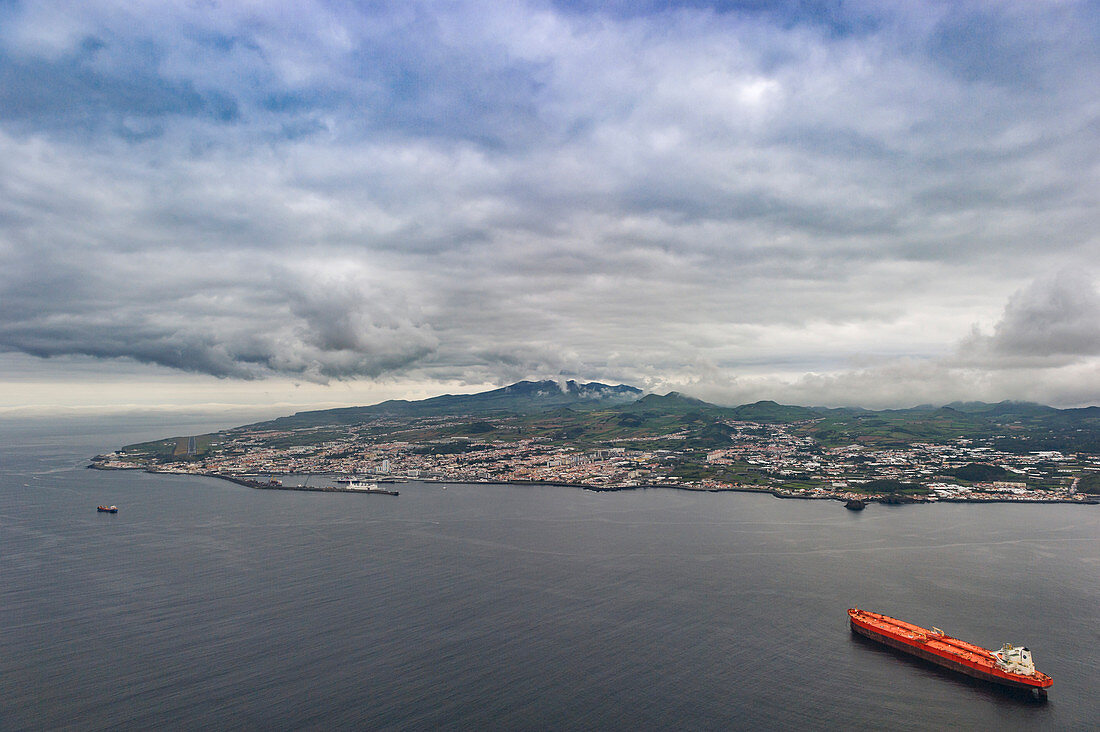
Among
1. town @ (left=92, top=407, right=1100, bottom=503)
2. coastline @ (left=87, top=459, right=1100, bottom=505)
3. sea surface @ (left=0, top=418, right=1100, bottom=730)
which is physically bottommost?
sea surface @ (left=0, top=418, right=1100, bottom=730)

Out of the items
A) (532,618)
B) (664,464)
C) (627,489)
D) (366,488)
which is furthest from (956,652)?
(664,464)

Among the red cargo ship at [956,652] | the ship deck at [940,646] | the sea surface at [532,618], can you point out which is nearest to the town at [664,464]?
the sea surface at [532,618]

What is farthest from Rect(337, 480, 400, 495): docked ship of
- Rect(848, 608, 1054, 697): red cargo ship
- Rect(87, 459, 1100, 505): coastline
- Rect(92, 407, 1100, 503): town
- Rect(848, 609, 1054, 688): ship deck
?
Rect(848, 608, 1054, 697): red cargo ship

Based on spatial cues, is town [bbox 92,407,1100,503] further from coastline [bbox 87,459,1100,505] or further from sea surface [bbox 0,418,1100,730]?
sea surface [bbox 0,418,1100,730]

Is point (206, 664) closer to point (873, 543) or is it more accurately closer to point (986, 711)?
point (986, 711)

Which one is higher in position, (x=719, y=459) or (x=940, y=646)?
(x=719, y=459)

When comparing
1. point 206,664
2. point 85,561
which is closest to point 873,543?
point 206,664

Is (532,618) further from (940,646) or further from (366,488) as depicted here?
(366,488)

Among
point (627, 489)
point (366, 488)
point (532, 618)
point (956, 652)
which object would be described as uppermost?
point (366, 488)
